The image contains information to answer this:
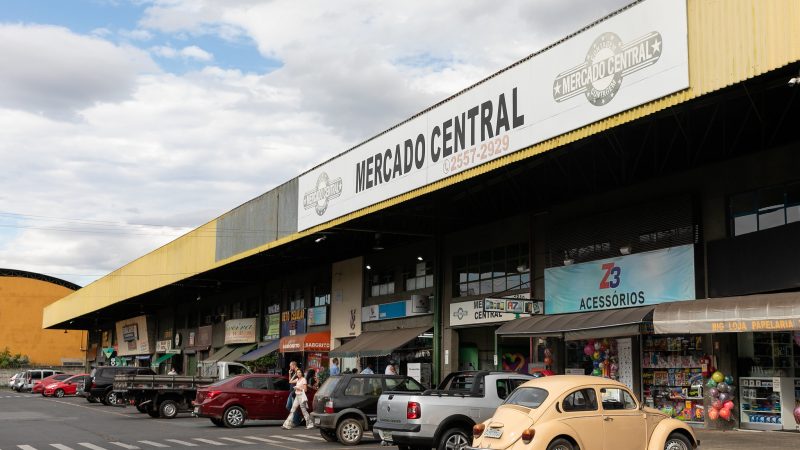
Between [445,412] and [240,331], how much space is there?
112 ft

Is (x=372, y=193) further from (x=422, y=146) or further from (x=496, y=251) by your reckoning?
(x=496, y=251)

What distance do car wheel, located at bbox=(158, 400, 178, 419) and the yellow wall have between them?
210ft

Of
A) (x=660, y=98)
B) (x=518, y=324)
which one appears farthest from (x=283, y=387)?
(x=660, y=98)

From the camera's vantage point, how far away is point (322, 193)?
2941 centimetres

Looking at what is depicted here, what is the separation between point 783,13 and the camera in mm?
13680

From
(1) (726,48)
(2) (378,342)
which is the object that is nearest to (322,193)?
(2) (378,342)

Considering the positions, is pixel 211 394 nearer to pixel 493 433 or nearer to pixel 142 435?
pixel 142 435

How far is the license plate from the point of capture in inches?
513

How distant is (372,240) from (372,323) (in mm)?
3535

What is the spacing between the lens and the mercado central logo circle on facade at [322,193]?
93.1ft

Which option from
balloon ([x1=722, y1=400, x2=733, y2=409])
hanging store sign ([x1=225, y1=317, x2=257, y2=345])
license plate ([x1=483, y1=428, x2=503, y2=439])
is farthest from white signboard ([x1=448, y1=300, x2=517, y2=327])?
hanging store sign ([x1=225, y1=317, x2=257, y2=345])

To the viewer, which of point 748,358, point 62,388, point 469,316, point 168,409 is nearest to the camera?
point 748,358

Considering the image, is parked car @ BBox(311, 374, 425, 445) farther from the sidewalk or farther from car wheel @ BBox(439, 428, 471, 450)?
the sidewalk

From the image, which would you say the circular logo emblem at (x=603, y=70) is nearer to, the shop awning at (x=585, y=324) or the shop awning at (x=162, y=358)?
the shop awning at (x=585, y=324)
